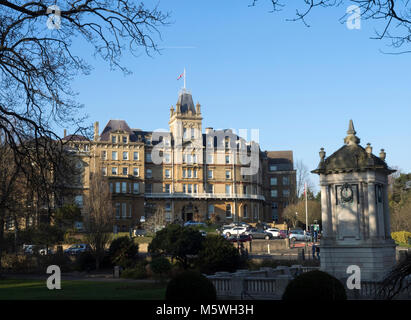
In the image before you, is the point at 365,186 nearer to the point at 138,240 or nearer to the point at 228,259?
the point at 228,259

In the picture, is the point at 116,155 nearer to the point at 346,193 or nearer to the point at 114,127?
the point at 114,127

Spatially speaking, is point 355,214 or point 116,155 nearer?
point 355,214

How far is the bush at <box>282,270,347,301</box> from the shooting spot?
14.2 meters

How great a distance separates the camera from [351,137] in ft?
85.0

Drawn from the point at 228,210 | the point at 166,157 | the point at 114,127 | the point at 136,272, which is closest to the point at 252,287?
the point at 136,272

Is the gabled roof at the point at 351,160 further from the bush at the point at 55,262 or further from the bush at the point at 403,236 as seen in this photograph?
the bush at the point at 403,236

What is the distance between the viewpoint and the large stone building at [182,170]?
3472 inches

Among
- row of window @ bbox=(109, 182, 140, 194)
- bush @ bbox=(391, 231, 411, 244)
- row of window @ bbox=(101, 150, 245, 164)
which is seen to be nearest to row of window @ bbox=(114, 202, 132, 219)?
row of window @ bbox=(109, 182, 140, 194)

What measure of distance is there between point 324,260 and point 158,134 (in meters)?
71.5

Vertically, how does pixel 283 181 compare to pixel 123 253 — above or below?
above

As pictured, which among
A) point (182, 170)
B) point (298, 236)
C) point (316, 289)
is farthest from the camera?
point (182, 170)

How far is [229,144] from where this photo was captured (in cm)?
9519

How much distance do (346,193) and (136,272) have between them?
18.8 meters

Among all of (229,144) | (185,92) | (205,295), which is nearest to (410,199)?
(229,144)
